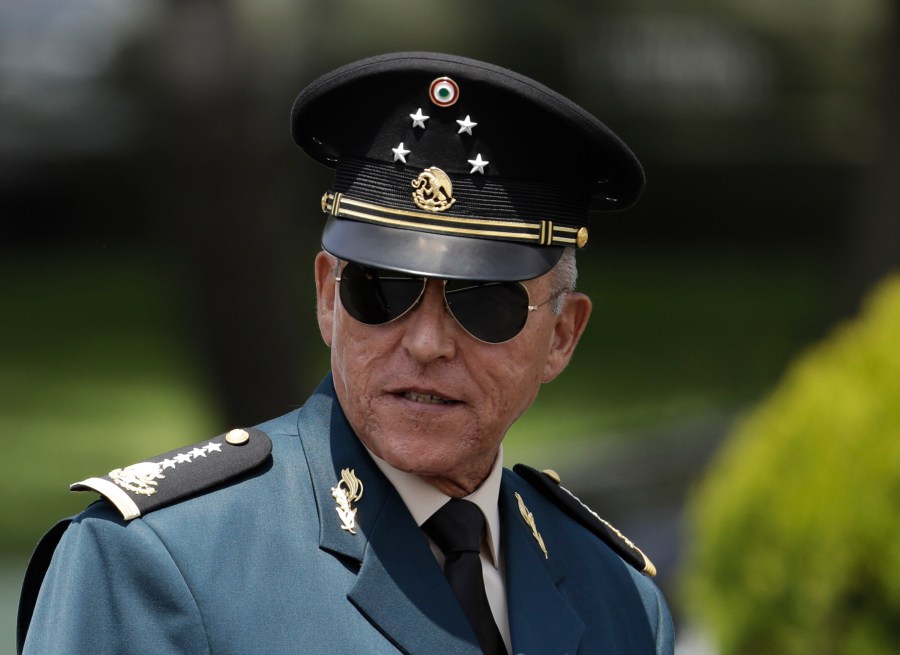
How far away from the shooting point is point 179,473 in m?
2.46

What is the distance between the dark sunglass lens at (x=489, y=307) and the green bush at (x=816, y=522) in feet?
7.42

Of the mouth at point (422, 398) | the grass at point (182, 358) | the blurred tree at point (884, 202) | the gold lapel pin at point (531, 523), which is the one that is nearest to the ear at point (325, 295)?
the mouth at point (422, 398)

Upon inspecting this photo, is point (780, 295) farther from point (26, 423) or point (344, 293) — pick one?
point (344, 293)

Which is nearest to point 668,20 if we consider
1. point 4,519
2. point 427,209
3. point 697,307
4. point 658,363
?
point 697,307

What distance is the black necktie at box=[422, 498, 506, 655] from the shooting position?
8.23ft

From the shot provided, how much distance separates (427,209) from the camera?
250 cm

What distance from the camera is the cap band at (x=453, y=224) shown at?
98.0 inches

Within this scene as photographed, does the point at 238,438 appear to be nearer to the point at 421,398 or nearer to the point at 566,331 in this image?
the point at 421,398

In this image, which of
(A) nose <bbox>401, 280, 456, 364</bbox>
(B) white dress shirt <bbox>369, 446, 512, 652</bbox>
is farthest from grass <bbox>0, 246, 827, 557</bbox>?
(A) nose <bbox>401, 280, 456, 364</bbox>

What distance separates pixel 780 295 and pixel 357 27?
660 cm

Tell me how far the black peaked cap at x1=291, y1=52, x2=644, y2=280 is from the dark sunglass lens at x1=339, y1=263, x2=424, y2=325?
0.03 m

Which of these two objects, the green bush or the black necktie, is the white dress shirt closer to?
the black necktie

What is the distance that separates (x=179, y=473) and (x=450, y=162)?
674 mm

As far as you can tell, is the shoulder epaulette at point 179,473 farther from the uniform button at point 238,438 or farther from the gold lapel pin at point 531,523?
the gold lapel pin at point 531,523
